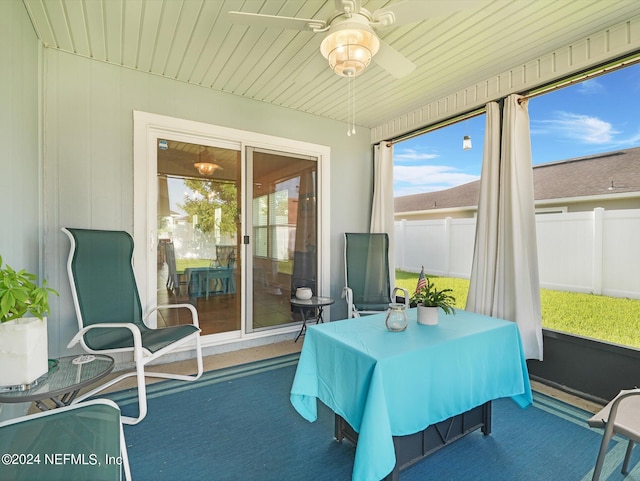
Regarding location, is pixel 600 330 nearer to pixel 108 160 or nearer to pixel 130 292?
pixel 130 292

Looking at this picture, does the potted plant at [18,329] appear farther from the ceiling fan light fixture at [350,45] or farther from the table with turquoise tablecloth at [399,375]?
the ceiling fan light fixture at [350,45]

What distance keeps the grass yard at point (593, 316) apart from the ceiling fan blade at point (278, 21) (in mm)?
2993

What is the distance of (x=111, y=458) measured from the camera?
99 centimetres

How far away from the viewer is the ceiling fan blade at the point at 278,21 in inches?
66.6

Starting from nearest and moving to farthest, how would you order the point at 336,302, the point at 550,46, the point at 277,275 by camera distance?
the point at 550,46 → the point at 277,275 → the point at 336,302

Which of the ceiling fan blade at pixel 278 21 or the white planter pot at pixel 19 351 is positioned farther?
the ceiling fan blade at pixel 278 21

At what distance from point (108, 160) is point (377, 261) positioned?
315cm

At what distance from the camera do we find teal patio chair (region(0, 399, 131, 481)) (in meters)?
0.90

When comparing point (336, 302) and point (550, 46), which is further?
point (336, 302)

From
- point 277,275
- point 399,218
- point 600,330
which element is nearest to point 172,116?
point 277,275

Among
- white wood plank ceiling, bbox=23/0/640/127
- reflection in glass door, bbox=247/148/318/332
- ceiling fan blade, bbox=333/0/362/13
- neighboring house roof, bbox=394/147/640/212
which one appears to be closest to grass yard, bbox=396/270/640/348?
neighboring house roof, bbox=394/147/640/212

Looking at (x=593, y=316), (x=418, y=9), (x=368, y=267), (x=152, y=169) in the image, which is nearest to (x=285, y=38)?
(x=418, y=9)

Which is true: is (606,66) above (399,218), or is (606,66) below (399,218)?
above

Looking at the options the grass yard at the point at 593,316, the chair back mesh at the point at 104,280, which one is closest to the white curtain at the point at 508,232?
the grass yard at the point at 593,316
